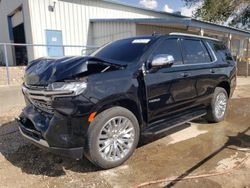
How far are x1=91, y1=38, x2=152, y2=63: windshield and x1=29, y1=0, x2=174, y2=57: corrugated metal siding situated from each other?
8.04 m

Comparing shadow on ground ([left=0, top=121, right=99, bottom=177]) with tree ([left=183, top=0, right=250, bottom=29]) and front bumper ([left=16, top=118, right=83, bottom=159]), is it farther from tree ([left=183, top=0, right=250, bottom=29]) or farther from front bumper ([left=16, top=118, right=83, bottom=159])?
tree ([left=183, top=0, right=250, bottom=29])

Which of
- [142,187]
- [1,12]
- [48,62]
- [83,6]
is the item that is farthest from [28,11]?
[142,187]

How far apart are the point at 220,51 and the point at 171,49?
201 centimetres

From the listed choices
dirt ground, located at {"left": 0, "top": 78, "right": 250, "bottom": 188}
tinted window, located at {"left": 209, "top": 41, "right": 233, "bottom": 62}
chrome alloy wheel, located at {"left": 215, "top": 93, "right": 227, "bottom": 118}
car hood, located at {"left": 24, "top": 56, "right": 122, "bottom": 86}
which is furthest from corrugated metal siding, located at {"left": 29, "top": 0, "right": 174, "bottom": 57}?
car hood, located at {"left": 24, "top": 56, "right": 122, "bottom": 86}

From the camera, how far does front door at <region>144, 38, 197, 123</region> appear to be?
13.3 feet

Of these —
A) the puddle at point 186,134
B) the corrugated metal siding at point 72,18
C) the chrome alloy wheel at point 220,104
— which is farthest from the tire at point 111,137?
the corrugated metal siding at point 72,18

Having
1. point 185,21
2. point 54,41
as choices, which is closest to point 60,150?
point 185,21

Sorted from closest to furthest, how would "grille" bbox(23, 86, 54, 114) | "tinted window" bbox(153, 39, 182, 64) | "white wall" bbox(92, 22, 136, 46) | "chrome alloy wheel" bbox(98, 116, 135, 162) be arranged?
1. "grille" bbox(23, 86, 54, 114)
2. "chrome alloy wheel" bbox(98, 116, 135, 162)
3. "tinted window" bbox(153, 39, 182, 64)
4. "white wall" bbox(92, 22, 136, 46)

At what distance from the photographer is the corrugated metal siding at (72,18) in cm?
1191

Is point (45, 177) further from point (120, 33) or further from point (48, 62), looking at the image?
point (120, 33)

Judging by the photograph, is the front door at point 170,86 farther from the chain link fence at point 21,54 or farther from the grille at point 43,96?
the chain link fence at point 21,54

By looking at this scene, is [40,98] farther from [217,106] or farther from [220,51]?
[220,51]

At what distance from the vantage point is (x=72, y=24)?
43.9ft

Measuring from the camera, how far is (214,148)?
174 inches
